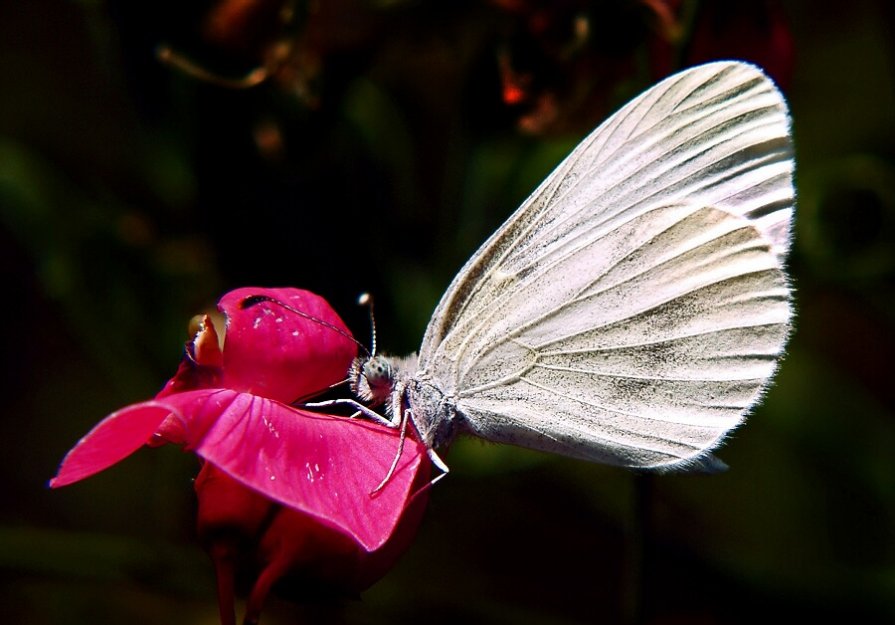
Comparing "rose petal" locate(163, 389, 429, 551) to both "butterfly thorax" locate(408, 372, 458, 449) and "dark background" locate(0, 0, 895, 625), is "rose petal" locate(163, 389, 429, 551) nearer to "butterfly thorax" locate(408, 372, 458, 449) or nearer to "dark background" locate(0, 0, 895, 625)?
"butterfly thorax" locate(408, 372, 458, 449)

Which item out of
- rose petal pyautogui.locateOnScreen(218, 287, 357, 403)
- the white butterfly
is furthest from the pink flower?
the white butterfly

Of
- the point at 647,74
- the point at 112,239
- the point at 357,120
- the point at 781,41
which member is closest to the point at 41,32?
the point at 112,239

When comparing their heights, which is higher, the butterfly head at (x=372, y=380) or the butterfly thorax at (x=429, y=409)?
the butterfly head at (x=372, y=380)

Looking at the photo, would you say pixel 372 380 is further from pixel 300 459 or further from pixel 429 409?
pixel 300 459

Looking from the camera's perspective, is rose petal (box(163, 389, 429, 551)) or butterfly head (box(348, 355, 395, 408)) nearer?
rose petal (box(163, 389, 429, 551))

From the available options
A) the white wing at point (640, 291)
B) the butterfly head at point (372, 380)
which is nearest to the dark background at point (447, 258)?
the white wing at point (640, 291)

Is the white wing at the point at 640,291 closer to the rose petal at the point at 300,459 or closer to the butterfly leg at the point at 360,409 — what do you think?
the butterfly leg at the point at 360,409

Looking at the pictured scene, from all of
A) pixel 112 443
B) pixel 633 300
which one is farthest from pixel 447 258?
pixel 112 443

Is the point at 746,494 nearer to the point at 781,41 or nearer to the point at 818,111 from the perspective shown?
the point at 818,111
